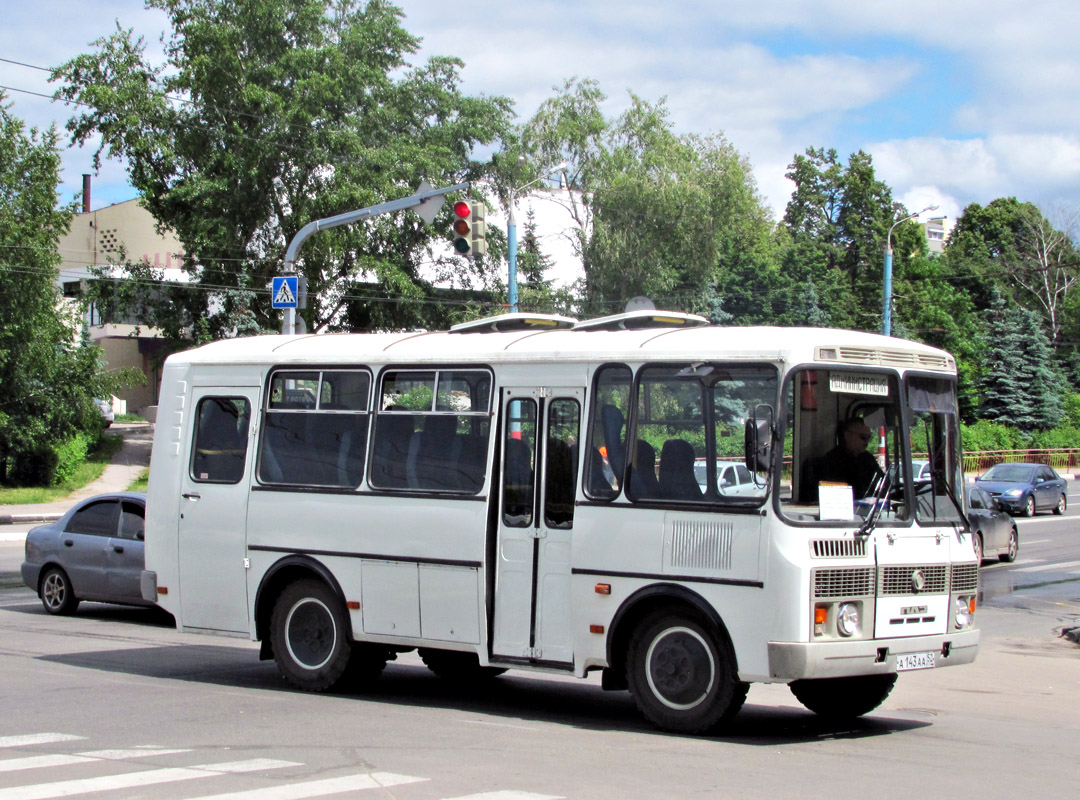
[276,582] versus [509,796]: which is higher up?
[276,582]

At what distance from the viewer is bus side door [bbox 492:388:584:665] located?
9.07m

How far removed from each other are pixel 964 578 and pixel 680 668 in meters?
2.16

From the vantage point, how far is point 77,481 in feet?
131

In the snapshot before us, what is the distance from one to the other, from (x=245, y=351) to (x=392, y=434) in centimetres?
191

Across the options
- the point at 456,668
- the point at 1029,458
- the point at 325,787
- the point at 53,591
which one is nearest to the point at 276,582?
the point at 456,668

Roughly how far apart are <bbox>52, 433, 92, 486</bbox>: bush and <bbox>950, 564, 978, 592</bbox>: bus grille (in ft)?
112

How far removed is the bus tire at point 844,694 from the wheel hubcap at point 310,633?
3801 mm

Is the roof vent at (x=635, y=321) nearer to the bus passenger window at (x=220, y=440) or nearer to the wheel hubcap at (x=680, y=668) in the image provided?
the wheel hubcap at (x=680, y=668)

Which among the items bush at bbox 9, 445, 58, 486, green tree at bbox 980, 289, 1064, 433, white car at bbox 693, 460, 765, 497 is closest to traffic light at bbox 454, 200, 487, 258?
white car at bbox 693, 460, 765, 497

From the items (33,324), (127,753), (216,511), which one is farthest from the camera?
(33,324)

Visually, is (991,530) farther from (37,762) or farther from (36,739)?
(37,762)

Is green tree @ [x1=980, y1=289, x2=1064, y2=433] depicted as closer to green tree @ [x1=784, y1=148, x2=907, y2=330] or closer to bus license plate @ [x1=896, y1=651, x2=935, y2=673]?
green tree @ [x1=784, y1=148, x2=907, y2=330]

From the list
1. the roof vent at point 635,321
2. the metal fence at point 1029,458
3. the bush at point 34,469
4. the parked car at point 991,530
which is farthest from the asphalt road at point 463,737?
the metal fence at point 1029,458

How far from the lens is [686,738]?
8344mm
